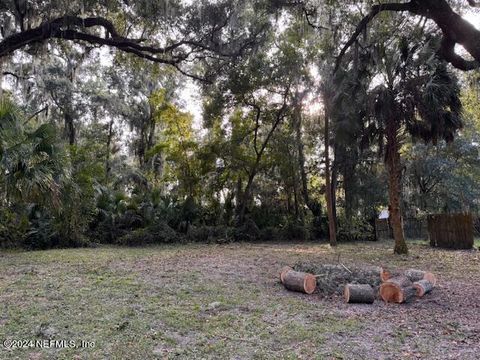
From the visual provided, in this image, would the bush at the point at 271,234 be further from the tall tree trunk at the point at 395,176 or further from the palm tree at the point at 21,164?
the palm tree at the point at 21,164

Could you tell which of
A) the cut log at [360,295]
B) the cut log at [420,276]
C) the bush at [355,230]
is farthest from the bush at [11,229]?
the bush at [355,230]

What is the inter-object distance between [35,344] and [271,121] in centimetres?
1116

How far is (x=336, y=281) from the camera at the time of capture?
196 inches

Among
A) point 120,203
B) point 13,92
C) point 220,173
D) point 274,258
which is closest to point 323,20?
point 274,258

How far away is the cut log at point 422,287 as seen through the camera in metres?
4.68

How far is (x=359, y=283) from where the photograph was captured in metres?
4.89

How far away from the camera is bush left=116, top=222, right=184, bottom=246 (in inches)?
422

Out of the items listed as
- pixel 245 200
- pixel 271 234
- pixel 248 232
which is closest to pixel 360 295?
pixel 248 232

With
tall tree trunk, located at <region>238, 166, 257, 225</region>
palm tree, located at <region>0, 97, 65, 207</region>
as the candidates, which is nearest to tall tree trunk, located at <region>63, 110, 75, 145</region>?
tall tree trunk, located at <region>238, 166, 257, 225</region>

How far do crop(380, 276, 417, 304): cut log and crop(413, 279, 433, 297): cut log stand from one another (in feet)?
0.27

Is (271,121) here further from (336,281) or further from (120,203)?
(336,281)

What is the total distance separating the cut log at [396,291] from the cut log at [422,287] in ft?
0.27

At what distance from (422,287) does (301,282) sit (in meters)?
1.52

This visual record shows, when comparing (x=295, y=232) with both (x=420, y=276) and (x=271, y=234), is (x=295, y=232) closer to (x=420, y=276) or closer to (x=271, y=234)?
(x=271, y=234)
